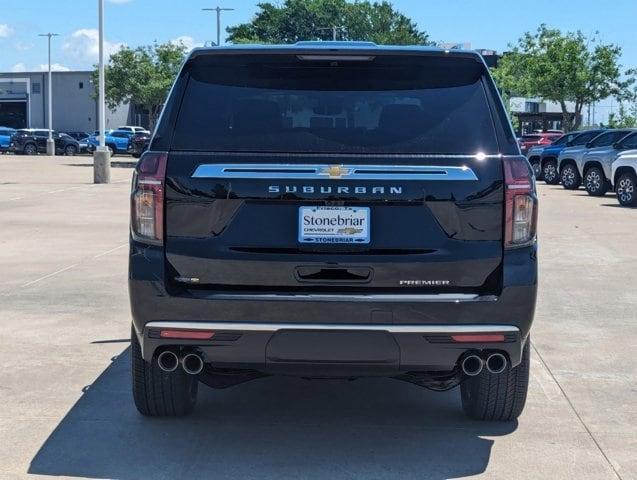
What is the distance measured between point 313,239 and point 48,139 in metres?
58.4

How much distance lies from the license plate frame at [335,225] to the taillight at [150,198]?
65cm

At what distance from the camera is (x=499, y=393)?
5195mm

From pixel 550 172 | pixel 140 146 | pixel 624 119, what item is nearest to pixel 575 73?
pixel 624 119

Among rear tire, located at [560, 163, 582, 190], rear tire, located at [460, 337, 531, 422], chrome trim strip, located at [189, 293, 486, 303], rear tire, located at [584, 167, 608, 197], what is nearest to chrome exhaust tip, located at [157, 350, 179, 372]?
chrome trim strip, located at [189, 293, 486, 303]

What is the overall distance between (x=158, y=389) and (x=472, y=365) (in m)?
1.71

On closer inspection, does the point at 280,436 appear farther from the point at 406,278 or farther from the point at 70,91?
the point at 70,91

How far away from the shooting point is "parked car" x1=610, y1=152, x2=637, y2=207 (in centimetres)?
2097

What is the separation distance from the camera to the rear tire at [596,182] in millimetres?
24359

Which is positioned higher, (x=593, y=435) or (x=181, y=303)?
(x=181, y=303)

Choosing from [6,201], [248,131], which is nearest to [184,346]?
[248,131]

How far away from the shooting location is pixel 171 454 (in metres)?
4.79

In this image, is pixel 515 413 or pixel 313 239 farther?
pixel 515 413

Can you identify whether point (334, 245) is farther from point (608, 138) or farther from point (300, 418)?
point (608, 138)

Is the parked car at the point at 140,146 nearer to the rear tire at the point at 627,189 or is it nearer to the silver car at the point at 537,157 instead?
the rear tire at the point at 627,189
